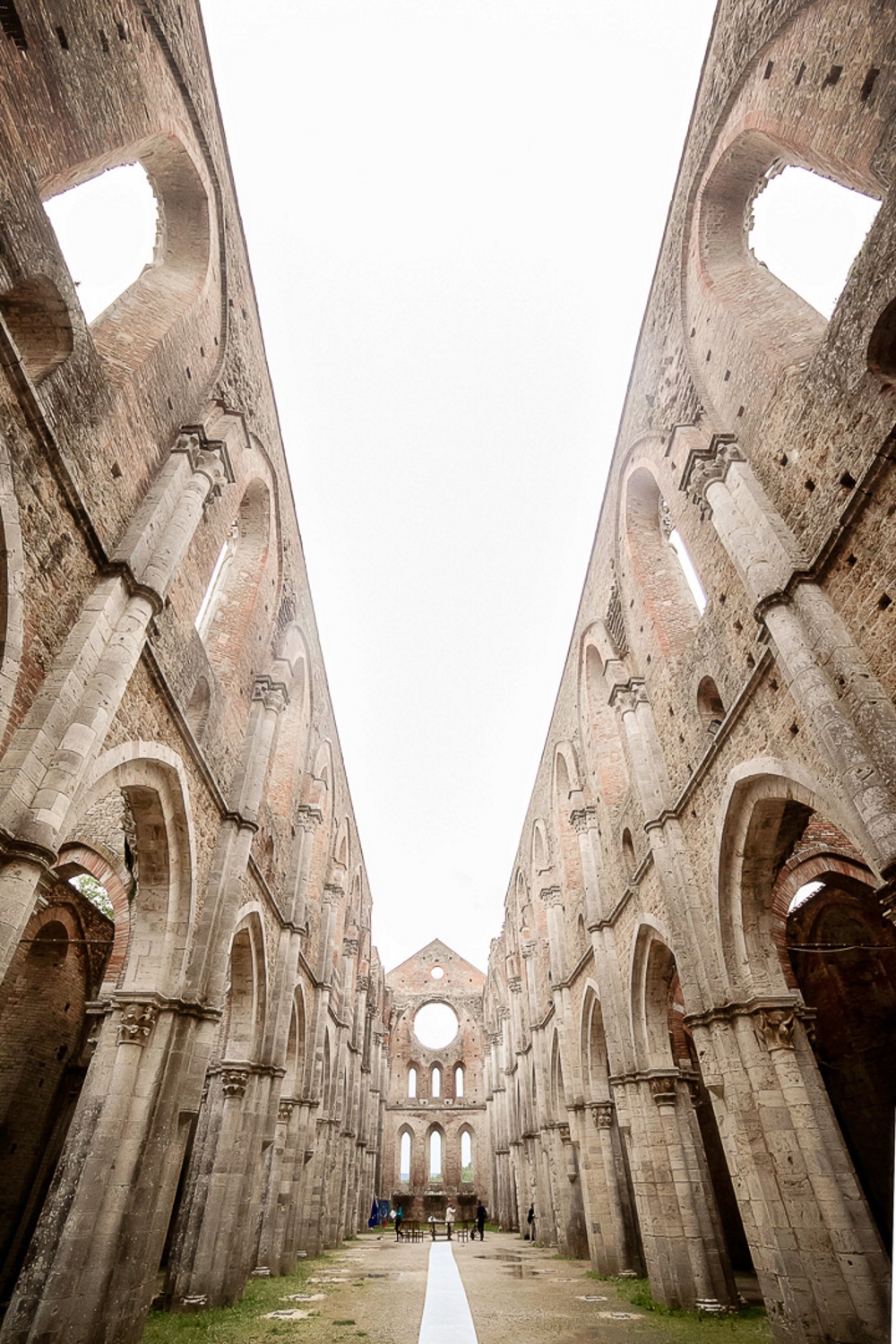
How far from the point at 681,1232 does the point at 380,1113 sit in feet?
101

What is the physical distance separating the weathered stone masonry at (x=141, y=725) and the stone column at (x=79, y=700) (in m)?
0.03

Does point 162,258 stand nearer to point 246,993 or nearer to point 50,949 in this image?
point 246,993

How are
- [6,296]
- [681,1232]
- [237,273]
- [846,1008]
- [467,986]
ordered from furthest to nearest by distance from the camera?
[467,986] < [846,1008] < [237,273] < [681,1232] < [6,296]

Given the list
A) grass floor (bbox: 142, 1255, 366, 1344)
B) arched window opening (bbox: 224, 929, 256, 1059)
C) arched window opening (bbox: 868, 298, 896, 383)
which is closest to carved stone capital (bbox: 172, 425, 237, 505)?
arched window opening (bbox: 224, 929, 256, 1059)

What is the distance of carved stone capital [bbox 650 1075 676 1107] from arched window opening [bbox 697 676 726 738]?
20.3 ft

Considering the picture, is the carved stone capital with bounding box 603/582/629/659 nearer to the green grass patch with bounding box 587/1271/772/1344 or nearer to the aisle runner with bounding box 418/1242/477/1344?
the green grass patch with bounding box 587/1271/772/1344

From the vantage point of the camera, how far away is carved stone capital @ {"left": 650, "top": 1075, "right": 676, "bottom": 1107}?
1147 centimetres

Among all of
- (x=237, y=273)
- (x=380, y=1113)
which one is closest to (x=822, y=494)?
(x=237, y=273)

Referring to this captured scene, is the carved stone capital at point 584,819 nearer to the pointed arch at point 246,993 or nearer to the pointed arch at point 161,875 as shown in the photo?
the pointed arch at point 246,993

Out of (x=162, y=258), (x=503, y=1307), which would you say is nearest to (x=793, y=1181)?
(x=503, y=1307)

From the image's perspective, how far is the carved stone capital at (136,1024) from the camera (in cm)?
814

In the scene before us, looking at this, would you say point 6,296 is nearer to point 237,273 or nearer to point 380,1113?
point 237,273

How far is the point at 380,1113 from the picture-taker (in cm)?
3634

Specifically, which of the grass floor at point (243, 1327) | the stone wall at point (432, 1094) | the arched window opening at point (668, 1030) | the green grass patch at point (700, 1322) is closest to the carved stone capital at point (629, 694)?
the arched window opening at point (668, 1030)
